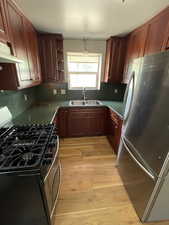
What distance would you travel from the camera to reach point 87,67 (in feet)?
10.1

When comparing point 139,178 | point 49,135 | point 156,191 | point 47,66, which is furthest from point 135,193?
point 47,66

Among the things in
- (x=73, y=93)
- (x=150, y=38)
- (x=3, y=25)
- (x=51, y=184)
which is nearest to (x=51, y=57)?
(x=73, y=93)

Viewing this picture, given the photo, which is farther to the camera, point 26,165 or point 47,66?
point 47,66

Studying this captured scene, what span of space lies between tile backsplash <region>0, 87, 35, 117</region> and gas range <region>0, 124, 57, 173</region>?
488 millimetres

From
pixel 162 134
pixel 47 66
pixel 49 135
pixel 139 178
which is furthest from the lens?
pixel 47 66

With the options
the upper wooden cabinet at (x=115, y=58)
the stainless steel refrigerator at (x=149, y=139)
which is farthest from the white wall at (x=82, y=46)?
the stainless steel refrigerator at (x=149, y=139)

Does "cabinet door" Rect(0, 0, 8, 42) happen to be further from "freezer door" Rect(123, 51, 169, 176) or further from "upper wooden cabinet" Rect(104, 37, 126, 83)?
"upper wooden cabinet" Rect(104, 37, 126, 83)

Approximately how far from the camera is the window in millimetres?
2975

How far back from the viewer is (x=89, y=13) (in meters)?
1.58

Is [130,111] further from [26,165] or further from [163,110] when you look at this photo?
[26,165]

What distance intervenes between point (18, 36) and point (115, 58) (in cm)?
193

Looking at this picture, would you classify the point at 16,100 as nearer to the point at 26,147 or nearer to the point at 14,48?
the point at 14,48

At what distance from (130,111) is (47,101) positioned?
6.77 feet

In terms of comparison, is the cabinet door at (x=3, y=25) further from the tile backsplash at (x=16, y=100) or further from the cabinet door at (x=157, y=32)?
the cabinet door at (x=157, y=32)
